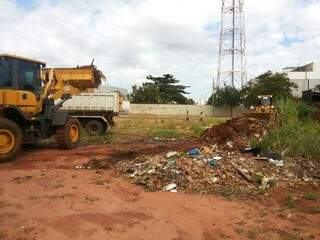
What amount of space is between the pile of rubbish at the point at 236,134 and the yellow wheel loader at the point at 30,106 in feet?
17.4

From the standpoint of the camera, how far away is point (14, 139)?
626 inches

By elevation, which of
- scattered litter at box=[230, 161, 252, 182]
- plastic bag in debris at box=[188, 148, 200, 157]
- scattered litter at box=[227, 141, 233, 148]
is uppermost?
scattered litter at box=[227, 141, 233, 148]

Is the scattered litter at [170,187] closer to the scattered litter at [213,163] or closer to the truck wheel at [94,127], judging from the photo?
the scattered litter at [213,163]

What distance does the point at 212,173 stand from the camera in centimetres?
1238

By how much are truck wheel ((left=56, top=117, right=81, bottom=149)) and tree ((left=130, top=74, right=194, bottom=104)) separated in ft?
248

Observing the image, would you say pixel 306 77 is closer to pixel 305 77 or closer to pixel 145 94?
pixel 305 77

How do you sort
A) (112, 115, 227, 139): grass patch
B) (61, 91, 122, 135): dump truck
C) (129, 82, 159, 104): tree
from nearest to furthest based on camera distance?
1. (61, 91, 122, 135): dump truck
2. (112, 115, 227, 139): grass patch
3. (129, 82, 159, 104): tree

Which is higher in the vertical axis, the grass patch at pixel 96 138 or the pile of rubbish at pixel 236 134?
the pile of rubbish at pixel 236 134

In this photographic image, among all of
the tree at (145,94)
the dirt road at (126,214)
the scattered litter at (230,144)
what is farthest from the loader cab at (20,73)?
the tree at (145,94)

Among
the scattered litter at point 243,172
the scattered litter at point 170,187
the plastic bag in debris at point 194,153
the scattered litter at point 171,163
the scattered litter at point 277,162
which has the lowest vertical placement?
the scattered litter at point 170,187

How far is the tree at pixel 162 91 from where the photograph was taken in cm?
9638

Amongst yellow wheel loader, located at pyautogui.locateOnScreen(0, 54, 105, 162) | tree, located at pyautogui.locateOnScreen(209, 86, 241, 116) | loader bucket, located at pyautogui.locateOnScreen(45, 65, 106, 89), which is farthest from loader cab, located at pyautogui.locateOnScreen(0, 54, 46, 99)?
tree, located at pyautogui.locateOnScreen(209, 86, 241, 116)

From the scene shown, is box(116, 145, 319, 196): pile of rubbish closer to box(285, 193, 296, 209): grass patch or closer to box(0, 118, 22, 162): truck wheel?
box(285, 193, 296, 209): grass patch

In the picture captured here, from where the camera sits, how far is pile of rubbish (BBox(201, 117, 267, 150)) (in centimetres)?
1562
